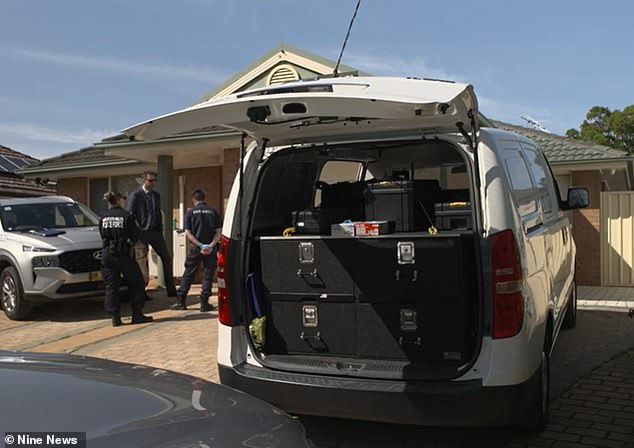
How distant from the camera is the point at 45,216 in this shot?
10.4 metres

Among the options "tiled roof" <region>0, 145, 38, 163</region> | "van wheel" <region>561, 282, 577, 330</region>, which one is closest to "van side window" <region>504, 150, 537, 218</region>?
"van wheel" <region>561, 282, 577, 330</region>

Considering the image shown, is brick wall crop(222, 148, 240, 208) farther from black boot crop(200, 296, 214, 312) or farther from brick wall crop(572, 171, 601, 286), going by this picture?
brick wall crop(572, 171, 601, 286)

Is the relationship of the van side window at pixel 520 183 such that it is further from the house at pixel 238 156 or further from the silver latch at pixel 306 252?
the house at pixel 238 156

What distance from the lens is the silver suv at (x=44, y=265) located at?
9031mm

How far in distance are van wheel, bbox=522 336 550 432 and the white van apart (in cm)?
2

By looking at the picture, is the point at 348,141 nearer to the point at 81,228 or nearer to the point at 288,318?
the point at 288,318

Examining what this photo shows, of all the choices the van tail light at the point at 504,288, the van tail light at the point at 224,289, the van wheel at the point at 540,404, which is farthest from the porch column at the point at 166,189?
the van tail light at the point at 504,288

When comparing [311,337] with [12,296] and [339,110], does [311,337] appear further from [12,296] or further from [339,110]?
[12,296]

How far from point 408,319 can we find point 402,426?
3.41 feet

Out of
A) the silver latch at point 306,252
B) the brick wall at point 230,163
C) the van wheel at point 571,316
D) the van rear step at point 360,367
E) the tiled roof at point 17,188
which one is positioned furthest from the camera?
the tiled roof at point 17,188

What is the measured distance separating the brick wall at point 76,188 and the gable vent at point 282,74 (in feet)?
21.9

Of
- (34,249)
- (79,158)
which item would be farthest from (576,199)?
(79,158)

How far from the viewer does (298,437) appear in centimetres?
233

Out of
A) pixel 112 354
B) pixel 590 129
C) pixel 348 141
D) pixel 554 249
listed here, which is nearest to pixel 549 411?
pixel 554 249
